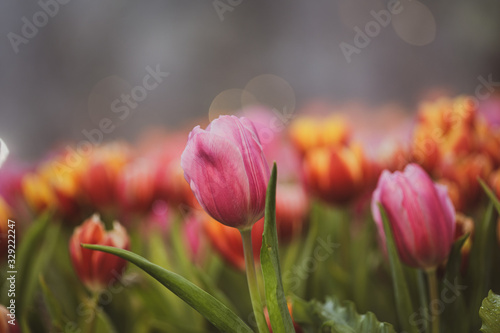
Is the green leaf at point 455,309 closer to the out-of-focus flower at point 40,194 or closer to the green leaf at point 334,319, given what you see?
the green leaf at point 334,319

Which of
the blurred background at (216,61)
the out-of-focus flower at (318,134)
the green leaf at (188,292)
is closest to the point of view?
the green leaf at (188,292)

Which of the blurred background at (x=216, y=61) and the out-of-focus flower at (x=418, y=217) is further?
the blurred background at (x=216, y=61)

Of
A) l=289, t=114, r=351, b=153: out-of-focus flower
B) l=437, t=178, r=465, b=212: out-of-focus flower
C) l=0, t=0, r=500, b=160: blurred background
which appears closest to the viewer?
l=437, t=178, r=465, b=212: out-of-focus flower

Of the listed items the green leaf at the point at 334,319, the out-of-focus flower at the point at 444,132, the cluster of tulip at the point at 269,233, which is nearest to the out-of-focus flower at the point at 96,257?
the cluster of tulip at the point at 269,233

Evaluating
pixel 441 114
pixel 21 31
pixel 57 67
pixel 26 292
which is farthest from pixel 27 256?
pixel 57 67

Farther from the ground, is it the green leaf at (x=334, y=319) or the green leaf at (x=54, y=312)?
the green leaf at (x=54, y=312)

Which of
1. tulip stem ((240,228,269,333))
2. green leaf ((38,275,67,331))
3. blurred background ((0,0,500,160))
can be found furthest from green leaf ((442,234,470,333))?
blurred background ((0,0,500,160))

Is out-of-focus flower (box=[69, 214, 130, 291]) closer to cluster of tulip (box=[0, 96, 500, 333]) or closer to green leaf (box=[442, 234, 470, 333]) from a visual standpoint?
cluster of tulip (box=[0, 96, 500, 333])

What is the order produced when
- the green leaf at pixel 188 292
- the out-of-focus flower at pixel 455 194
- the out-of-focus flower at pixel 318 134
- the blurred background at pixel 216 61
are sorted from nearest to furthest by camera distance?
1. the green leaf at pixel 188 292
2. the out-of-focus flower at pixel 455 194
3. the out-of-focus flower at pixel 318 134
4. the blurred background at pixel 216 61

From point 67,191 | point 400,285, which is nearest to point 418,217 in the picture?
point 400,285
